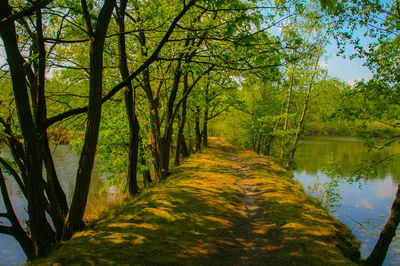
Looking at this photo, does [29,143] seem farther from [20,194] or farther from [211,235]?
[20,194]

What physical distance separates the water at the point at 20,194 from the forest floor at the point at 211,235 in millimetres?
2732

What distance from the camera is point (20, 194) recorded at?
18.0 metres

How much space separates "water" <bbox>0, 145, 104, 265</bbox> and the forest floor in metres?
2.73

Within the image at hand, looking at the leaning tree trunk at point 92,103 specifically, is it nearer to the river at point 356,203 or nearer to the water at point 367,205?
the river at point 356,203

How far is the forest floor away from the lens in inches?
190

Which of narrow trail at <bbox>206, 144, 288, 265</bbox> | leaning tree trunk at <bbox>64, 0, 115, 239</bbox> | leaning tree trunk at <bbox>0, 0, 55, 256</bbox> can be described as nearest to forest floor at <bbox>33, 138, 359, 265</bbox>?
narrow trail at <bbox>206, 144, 288, 265</bbox>

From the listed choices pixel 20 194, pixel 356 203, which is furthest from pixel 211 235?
pixel 20 194

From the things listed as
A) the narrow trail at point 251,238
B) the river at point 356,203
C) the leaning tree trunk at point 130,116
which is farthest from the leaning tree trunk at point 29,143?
the river at point 356,203

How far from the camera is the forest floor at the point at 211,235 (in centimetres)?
482

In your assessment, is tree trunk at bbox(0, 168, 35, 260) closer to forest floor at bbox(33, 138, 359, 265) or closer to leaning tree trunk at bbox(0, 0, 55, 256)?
leaning tree trunk at bbox(0, 0, 55, 256)

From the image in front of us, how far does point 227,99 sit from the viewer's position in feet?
70.7

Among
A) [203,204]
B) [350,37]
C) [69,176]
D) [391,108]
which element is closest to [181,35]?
[350,37]

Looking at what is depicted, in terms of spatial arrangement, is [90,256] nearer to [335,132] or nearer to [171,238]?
[171,238]

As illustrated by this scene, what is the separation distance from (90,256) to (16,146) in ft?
14.2
